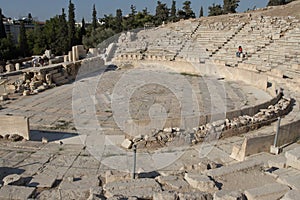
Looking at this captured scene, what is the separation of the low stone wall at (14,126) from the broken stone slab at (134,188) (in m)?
→ 4.37

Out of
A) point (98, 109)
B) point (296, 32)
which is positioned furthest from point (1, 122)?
point (296, 32)

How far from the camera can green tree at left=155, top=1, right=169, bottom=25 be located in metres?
48.6

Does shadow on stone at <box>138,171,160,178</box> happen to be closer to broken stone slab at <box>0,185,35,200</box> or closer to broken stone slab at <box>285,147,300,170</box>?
broken stone slab at <box>0,185,35,200</box>

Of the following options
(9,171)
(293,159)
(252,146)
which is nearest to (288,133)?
(252,146)

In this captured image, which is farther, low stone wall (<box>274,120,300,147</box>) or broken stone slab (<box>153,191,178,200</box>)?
low stone wall (<box>274,120,300,147</box>)

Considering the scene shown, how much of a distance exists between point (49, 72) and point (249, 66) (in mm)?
11290

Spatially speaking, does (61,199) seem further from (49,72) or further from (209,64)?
(209,64)

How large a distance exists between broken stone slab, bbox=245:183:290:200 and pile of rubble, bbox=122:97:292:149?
345 cm

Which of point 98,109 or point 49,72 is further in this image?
point 49,72

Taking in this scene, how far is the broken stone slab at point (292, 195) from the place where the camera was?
4.10 m

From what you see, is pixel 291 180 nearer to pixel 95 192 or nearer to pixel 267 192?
pixel 267 192

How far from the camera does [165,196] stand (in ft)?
14.0

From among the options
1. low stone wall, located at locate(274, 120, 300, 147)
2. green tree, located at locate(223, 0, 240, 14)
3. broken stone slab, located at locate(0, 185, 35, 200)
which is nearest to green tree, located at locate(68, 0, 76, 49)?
green tree, located at locate(223, 0, 240, 14)

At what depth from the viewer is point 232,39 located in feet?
82.3
